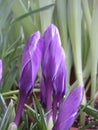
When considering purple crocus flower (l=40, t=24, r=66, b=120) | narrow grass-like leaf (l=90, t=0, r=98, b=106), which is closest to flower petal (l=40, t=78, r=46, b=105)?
purple crocus flower (l=40, t=24, r=66, b=120)

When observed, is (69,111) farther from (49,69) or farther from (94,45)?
(94,45)

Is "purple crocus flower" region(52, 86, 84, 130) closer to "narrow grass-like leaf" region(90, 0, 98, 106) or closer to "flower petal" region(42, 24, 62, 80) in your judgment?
"flower petal" region(42, 24, 62, 80)

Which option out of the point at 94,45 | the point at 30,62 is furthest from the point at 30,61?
the point at 94,45

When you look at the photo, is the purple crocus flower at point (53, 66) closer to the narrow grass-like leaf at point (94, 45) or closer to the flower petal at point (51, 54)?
the flower petal at point (51, 54)

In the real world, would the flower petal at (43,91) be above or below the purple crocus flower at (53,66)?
below

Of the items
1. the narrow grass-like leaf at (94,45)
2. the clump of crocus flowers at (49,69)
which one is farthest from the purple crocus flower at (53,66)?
the narrow grass-like leaf at (94,45)

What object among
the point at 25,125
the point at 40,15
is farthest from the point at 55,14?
the point at 25,125
